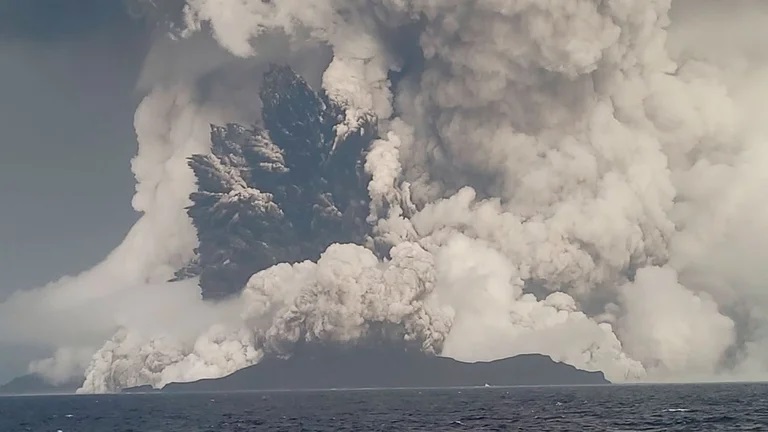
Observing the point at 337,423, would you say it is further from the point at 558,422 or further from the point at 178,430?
the point at 558,422

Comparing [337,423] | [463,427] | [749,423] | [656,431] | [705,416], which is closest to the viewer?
[656,431]

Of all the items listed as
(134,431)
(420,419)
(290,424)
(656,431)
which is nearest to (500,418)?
(420,419)

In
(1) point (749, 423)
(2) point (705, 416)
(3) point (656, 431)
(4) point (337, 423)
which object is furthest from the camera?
(4) point (337, 423)

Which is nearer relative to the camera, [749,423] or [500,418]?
[749,423]

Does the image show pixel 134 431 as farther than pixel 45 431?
No

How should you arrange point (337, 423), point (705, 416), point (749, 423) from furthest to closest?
1. point (337, 423)
2. point (705, 416)
3. point (749, 423)

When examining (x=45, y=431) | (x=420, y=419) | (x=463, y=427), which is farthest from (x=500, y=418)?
(x=45, y=431)

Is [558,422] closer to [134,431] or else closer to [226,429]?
[226,429]
